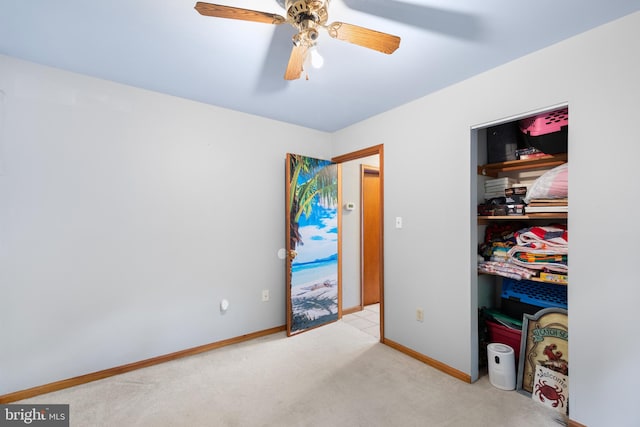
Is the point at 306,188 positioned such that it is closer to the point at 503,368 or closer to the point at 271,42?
the point at 271,42

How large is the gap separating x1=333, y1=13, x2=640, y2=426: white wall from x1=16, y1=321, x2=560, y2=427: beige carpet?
30 cm

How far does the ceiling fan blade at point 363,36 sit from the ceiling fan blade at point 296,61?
0.65ft

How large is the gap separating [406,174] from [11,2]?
275 cm

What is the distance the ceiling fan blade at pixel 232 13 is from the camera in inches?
46.2

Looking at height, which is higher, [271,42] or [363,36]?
[271,42]

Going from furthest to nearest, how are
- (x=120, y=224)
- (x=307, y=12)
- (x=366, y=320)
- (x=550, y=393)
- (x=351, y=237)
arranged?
(x=351, y=237) → (x=366, y=320) → (x=120, y=224) → (x=550, y=393) → (x=307, y=12)

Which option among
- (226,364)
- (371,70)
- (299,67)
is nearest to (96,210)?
(226,364)

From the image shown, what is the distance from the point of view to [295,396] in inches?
79.3

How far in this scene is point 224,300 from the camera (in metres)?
2.79

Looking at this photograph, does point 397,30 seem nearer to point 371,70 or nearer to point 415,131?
point 371,70

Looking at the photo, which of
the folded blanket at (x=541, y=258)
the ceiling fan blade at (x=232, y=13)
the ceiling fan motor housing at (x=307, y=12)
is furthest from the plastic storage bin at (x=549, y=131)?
the ceiling fan blade at (x=232, y=13)

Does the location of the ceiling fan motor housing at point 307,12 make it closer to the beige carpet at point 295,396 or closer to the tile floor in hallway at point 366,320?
the beige carpet at point 295,396

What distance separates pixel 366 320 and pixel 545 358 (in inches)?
72.7

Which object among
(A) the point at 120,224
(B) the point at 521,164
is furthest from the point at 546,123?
(A) the point at 120,224
